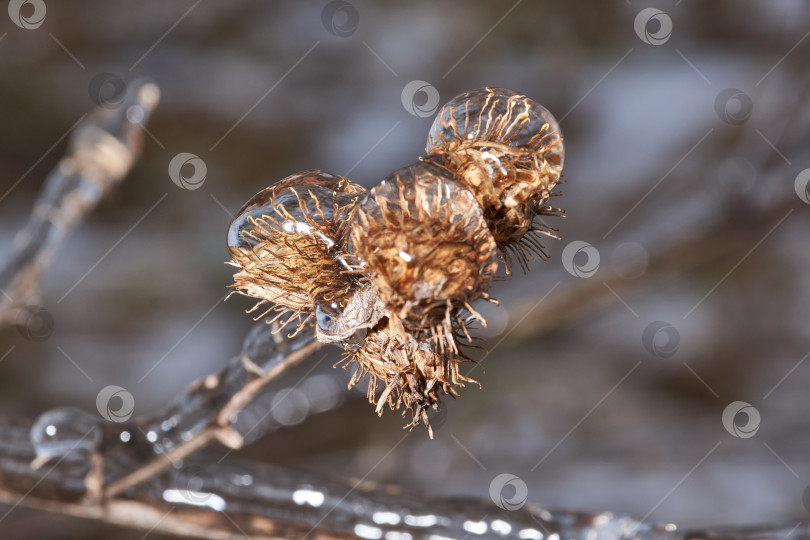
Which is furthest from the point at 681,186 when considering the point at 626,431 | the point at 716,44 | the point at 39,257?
the point at 39,257

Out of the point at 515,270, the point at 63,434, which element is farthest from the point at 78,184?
the point at 515,270

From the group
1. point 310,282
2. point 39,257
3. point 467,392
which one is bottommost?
point 310,282

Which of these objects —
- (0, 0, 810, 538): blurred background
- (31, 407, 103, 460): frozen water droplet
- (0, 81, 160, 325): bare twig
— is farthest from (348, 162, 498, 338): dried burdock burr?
(0, 0, 810, 538): blurred background

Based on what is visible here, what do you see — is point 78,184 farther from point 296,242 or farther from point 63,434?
point 296,242

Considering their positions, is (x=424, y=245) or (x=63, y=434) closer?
(x=424, y=245)

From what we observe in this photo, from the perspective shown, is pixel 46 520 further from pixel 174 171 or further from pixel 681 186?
pixel 681 186

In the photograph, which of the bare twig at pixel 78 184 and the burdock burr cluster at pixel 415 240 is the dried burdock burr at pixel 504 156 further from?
the bare twig at pixel 78 184

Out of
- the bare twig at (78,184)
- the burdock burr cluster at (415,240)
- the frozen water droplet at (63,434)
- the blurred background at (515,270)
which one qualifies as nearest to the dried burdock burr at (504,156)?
the burdock burr cluster at (415,240)

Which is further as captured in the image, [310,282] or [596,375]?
[596,375]
